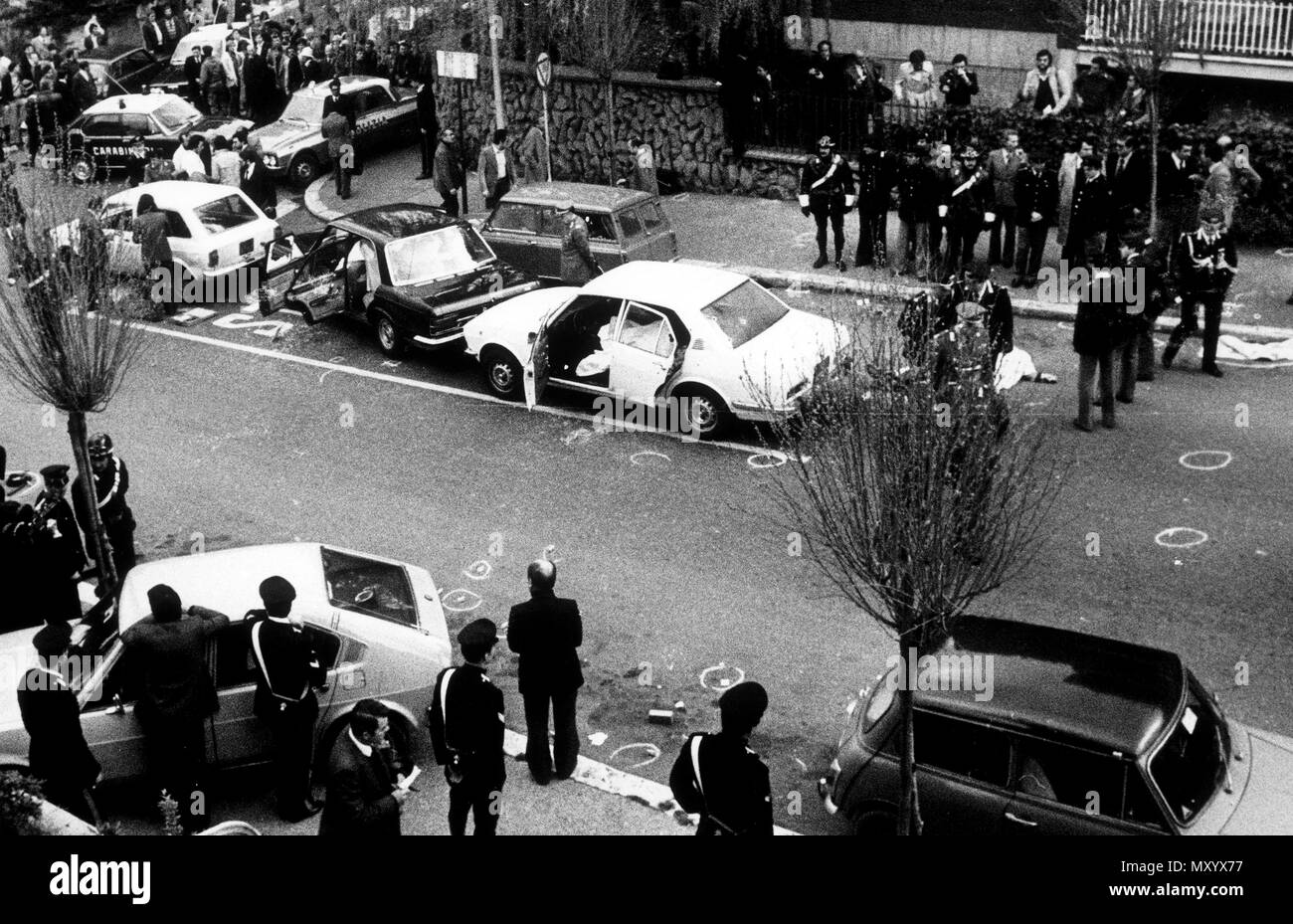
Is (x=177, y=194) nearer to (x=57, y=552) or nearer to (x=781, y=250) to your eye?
(x=781, y=250)

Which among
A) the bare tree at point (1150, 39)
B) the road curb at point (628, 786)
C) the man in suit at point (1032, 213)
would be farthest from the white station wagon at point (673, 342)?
the bare tree at point (1150, 39)

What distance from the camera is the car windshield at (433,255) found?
1797 centimetres

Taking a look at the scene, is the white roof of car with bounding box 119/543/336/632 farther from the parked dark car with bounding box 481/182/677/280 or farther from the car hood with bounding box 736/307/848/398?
the parked dark car with bounding box 481/182/677/280

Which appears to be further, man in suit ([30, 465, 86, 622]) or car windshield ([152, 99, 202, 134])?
car windshield ([152, 99, 202, 134])

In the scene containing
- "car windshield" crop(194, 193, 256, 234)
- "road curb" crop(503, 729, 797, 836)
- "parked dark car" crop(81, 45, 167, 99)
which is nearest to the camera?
"road curb" crop(503, 729, 797, 836)

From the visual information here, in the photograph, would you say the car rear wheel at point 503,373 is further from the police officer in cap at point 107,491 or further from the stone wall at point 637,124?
the stone wall at point 637,124

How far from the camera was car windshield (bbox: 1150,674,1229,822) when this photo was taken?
8.20 meters

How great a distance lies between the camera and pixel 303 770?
9.91 meters

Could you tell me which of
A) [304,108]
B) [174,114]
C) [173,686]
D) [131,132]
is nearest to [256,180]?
[304,108]

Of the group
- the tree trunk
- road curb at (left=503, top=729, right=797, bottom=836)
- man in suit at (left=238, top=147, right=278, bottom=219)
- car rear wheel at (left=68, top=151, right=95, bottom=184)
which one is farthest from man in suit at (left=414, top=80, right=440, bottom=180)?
road curb at (left=503, top=729, right=797, bottom=836)

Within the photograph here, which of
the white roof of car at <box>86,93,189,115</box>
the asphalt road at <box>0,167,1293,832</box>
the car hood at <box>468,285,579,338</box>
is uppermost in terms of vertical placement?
the white roof of car at <box>86,93,189,115</box>

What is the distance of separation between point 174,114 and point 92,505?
57.5ft

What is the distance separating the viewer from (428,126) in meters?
25.8

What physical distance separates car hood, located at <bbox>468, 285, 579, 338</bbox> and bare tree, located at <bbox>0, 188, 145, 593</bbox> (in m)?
4.78
